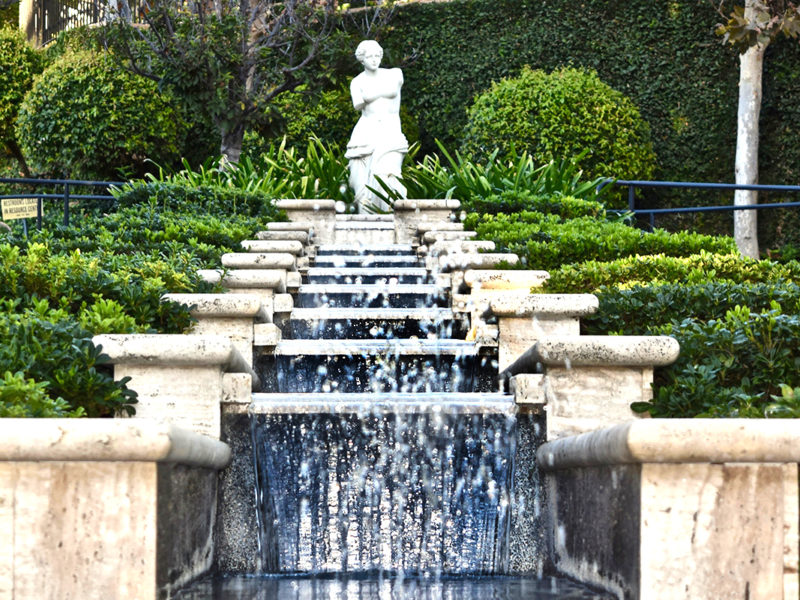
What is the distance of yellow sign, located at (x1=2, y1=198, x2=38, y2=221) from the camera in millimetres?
11461

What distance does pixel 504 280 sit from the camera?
7.55m

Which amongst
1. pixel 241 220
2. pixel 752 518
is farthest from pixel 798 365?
pixel 241 220

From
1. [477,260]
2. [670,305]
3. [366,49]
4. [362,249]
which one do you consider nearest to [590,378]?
[670,305]

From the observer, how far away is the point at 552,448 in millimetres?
4723

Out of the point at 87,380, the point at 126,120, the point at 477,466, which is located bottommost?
the point at 477,466

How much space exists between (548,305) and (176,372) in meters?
2.32

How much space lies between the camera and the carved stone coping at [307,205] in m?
11.5

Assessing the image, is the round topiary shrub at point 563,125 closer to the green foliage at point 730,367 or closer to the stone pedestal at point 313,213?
the stone pedestal at point 313,213

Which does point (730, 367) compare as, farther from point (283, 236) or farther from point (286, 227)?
point (286, 227)

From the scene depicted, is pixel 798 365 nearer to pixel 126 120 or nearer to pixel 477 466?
pixel 477 466

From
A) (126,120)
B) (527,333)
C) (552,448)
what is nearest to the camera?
(552,448)

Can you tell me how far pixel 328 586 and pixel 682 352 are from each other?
1923 mm

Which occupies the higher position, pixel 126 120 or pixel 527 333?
pixel 126 120

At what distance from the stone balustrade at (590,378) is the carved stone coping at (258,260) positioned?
3.54 meters
